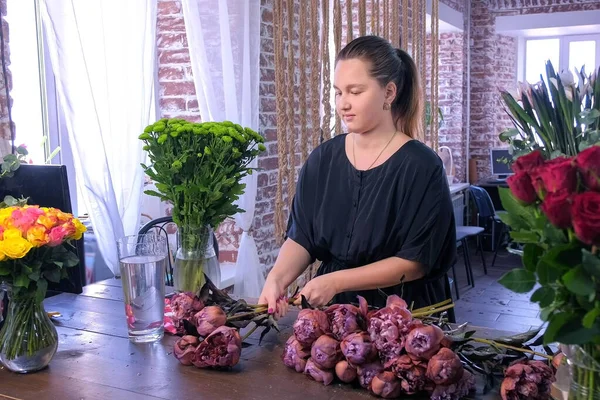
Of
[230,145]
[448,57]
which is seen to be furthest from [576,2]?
[230,145]

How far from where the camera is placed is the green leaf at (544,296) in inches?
33.8

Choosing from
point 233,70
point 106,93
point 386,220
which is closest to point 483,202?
point 233,70

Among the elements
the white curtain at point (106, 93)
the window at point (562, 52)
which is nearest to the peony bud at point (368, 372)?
the white curtain at point (106, 93)

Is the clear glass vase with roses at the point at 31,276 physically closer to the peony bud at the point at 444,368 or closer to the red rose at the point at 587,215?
the peony bud at the point at 444,368

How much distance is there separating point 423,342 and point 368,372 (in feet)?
0.45

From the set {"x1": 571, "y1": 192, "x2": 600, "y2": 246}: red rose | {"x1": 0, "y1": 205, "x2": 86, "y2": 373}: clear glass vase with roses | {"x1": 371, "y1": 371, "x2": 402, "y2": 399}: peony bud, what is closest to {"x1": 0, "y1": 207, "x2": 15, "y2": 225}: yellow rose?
{"x1": 0, "y1": 205, "x2": 86, "y2": 373}: clear glass vase with roses

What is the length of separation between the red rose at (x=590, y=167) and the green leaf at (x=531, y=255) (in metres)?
0.11

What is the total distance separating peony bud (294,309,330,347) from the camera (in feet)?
4.37

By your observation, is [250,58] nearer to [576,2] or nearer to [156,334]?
[156,334]

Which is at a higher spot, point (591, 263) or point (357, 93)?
point (357, 93)

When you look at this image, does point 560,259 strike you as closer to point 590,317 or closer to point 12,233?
point 590,317

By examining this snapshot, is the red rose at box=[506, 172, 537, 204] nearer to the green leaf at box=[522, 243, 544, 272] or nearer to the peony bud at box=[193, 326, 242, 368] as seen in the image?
the green leaf at box=[522, 243, 544, 272]

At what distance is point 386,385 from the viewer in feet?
4.04

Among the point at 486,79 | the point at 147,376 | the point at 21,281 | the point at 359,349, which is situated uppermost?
the point at 486,79
